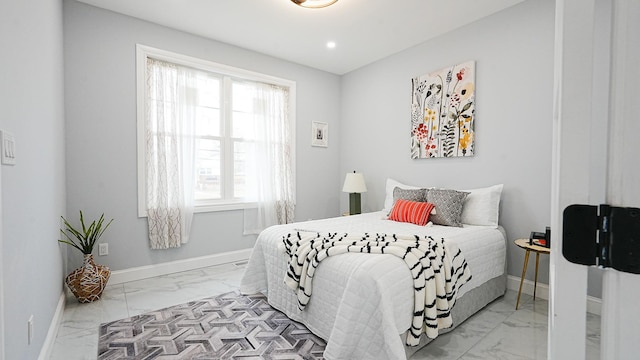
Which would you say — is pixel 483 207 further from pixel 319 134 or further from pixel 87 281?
pixel 87 281

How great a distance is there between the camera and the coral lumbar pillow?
9.88 feet

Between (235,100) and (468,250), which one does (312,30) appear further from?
(468,250)

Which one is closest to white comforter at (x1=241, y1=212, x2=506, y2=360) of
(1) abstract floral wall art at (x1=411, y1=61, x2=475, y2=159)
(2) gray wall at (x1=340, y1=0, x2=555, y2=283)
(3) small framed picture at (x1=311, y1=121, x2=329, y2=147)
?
(2) gray wall at (x1=340, y1=0, x2=555, y2=283)

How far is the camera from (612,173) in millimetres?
492

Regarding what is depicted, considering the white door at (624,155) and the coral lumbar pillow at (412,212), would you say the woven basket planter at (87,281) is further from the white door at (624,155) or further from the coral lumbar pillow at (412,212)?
the white door at (624,155)

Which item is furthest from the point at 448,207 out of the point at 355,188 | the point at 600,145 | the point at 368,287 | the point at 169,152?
the point at 169,152

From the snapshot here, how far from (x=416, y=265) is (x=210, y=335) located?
1.54 m

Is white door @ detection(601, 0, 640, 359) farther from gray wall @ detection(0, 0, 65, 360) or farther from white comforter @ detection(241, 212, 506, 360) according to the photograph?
gray wall @ detection(0, 0, 65, 360)

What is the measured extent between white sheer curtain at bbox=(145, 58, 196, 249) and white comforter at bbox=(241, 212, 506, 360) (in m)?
1.29

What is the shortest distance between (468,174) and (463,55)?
1.34 meters

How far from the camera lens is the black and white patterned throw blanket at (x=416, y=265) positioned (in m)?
1.83

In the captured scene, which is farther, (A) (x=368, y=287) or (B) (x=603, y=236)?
(A) (x=368, y=287)

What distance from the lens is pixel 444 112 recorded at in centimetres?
347

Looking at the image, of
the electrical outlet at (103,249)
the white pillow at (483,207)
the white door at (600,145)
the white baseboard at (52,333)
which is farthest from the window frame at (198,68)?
the white door at (600,145)
